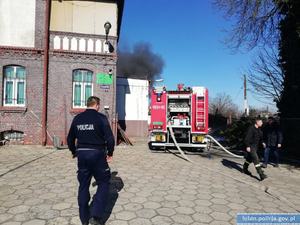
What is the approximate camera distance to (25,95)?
13.6 m

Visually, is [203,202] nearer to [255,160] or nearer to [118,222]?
[118,222]

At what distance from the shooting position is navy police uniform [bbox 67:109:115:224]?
14.6ft

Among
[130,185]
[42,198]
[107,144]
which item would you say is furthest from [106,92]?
[107,144]

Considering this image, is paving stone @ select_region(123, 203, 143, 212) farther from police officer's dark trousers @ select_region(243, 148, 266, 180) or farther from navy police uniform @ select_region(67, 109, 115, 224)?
police officer's dark trousers @ select_region(243, 148, 266, 180)

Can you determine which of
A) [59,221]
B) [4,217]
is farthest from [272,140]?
[4,217]

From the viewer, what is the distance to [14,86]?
13.6 metres

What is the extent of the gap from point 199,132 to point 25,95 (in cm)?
858

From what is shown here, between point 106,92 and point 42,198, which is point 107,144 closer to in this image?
point 42,198

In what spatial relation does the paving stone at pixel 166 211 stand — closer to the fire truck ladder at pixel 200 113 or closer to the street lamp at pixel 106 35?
the fire truck ladder at pixel 200 113

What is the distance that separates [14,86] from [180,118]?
8227 millimetres

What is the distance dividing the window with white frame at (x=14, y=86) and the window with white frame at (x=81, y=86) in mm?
2423

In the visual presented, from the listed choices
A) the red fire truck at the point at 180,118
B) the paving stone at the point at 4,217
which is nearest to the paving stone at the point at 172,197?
the paving stone at the point at 4,217

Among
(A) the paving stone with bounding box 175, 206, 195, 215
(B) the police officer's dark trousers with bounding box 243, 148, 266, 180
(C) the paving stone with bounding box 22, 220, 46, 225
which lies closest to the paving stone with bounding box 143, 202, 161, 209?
(A) the paving stone with bounding box 175, 206, 195, 215

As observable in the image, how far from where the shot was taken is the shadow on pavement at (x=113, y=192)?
5044 millimetres
